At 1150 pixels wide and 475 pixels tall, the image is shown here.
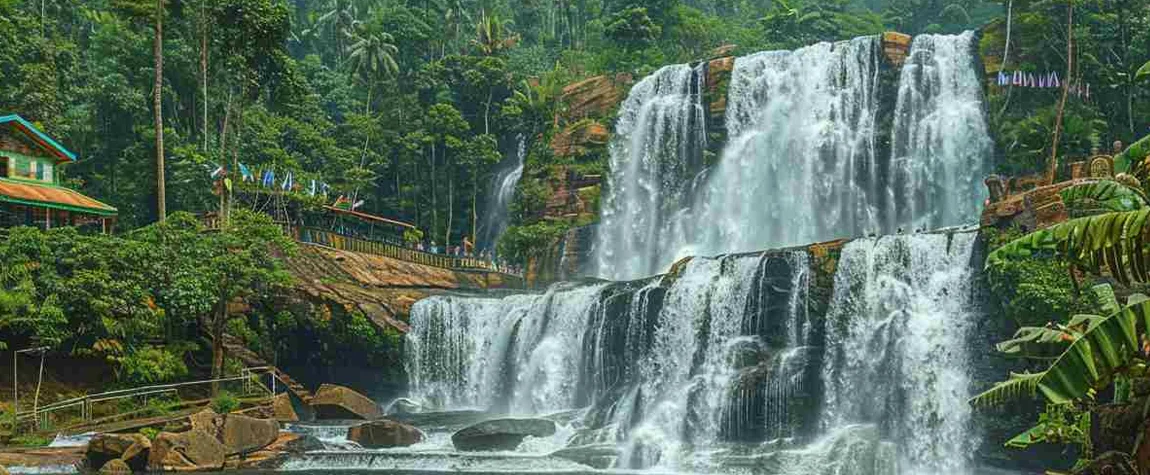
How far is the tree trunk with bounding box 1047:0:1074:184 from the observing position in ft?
99.4

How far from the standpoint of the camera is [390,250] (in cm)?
3966

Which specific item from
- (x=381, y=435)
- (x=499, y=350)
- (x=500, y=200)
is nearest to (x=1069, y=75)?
(x=499, y=350)

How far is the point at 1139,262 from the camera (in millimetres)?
8727

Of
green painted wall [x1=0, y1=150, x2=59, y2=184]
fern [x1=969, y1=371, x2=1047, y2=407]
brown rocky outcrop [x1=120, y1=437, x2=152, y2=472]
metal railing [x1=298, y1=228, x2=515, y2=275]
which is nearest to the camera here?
fern [x1=969, y1=371, x2=1047, y2=407]

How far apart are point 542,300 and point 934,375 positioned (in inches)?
517

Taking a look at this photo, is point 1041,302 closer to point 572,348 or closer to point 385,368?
point 572,348

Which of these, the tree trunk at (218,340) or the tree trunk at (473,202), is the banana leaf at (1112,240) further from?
the tree trunk at (473,202)

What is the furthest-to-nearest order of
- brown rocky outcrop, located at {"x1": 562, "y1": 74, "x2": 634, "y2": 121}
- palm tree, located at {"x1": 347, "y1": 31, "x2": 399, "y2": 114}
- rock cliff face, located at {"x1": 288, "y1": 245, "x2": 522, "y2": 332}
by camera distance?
palm tree, located at {"x1": 347, "y1": 31, "x2": 399, "y2": 114}, brown rocky outcrop, located at {"x1": 562, "y1": 74, "x2": 634, "y2": 121}, rock cliff face, located at {"x1": 288, "y1": 245, "x2": 522, "y2": 332}

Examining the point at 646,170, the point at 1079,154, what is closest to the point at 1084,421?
the point at 1079,154

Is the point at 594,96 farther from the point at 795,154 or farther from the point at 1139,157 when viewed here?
the point at 1139,157

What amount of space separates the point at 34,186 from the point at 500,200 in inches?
829

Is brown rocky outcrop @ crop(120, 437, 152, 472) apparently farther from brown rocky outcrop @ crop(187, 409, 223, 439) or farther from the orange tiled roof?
the orange tiled roof

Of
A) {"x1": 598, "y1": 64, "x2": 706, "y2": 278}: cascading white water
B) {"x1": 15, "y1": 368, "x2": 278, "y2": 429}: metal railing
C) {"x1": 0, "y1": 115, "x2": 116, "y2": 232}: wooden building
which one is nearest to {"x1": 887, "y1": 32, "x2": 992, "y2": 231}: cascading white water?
{"x1": 598, "y1": 64, "x2": 706, "y2": 278}: cascading white water

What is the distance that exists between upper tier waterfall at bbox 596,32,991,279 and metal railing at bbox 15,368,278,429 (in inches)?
636
